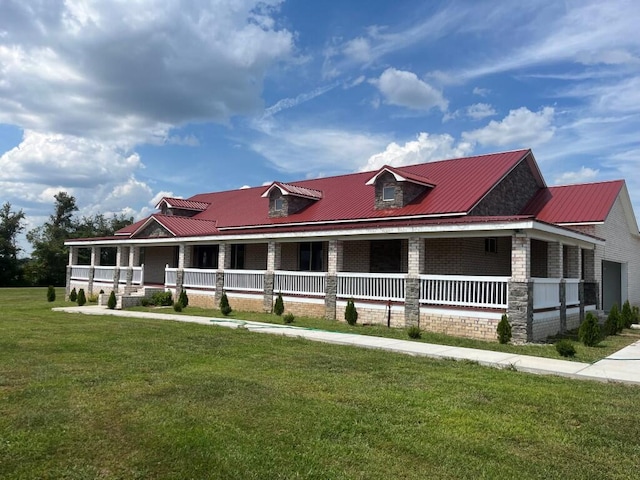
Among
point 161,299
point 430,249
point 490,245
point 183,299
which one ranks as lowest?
point 161,299

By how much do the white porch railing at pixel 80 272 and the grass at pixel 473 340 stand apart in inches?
563

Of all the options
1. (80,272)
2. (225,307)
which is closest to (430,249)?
(225,307)

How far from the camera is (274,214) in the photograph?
24328mm

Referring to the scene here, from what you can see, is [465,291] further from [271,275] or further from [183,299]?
[183,299]

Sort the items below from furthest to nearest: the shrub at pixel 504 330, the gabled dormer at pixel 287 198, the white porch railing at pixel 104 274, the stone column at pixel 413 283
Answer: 1. the white porch railing at pixel 104 274
2. the gabled dormer at pixel 287 198
3. the stone column at pixel 413 283
4. the shrub at pixel 504 330

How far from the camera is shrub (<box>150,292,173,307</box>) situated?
22.8 metres

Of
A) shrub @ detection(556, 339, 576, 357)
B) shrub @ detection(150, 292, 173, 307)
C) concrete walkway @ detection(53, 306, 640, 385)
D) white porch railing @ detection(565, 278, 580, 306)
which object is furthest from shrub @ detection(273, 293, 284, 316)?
shrub @ detection(556, 339, 576, 357)

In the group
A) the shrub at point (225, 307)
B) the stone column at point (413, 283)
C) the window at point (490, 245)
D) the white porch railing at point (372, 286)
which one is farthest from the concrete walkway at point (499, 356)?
the window at point (490, 245)

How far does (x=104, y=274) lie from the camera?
28516 millimetres

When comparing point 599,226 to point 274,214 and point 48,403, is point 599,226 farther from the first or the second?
point 48,403

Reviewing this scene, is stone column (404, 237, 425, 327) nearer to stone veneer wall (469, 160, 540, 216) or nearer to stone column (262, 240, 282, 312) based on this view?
stone veneer wall (469, 160, 540, 216)

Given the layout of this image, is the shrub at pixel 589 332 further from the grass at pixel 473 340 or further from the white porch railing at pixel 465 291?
the white porch railing at pixel 465 291

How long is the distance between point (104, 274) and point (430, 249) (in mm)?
19442

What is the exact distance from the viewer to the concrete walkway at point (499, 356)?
9094 mm
